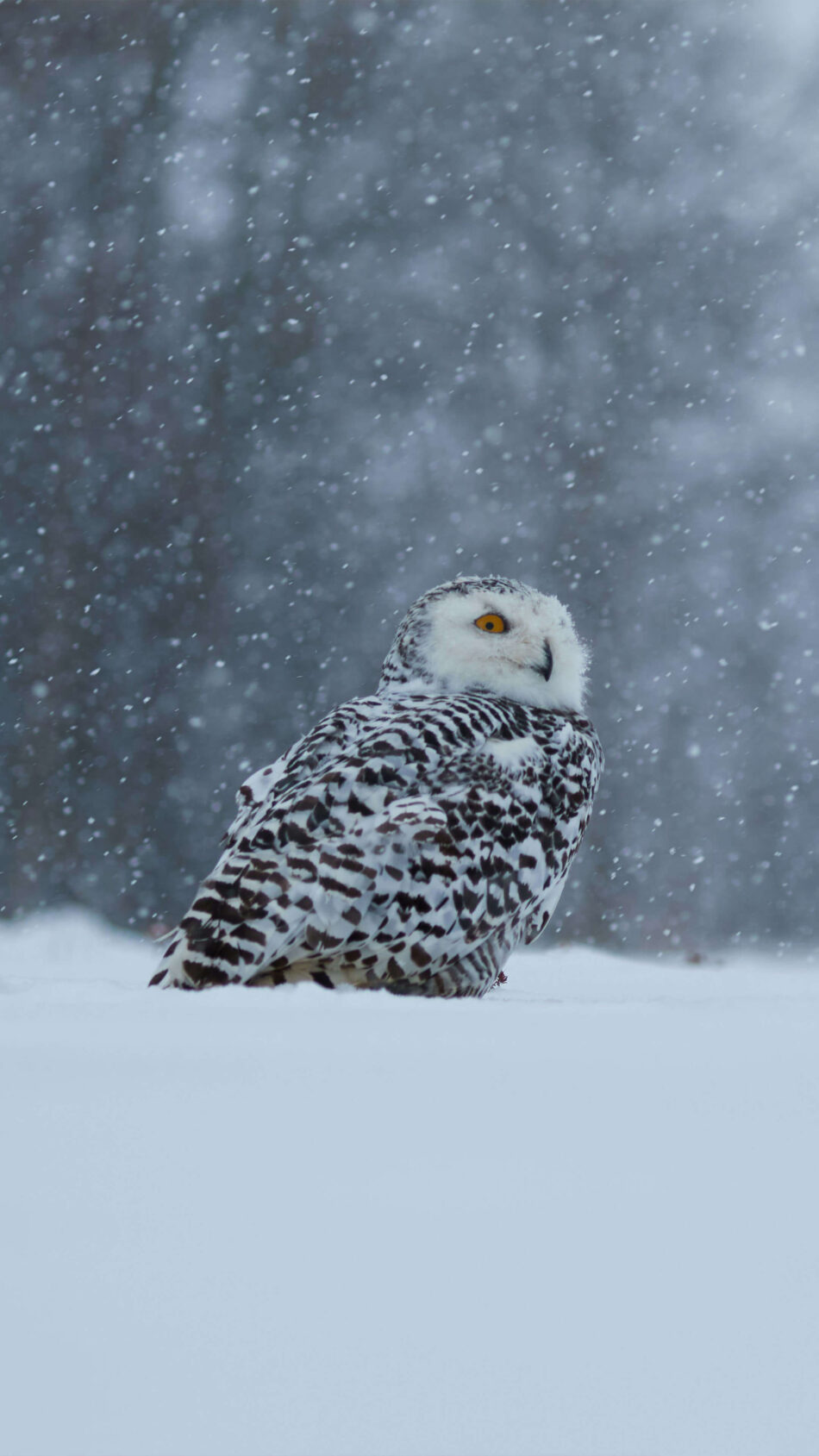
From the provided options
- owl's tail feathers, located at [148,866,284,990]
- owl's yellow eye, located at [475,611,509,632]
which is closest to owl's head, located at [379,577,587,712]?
owl's yellow eye, located at [475,611,509,632]

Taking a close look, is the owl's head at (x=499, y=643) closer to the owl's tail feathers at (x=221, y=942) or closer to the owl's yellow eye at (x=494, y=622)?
the owl's yellow eye at (x=494, y=622)

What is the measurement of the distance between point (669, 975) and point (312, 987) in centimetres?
57

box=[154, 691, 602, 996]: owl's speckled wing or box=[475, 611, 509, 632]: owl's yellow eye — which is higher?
box=[475, 611, 509, 632]: owl's yellow eye

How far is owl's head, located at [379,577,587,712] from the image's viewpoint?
1.03 metres

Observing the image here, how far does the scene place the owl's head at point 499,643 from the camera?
1029mm

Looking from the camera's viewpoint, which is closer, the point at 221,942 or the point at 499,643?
the point at 221,942

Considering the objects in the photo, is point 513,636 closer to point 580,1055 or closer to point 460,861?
point 460,861

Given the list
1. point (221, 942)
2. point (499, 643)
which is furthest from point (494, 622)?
point (221, 942)

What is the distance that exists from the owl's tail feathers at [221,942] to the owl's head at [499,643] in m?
0.35

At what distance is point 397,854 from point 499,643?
0.98 feet

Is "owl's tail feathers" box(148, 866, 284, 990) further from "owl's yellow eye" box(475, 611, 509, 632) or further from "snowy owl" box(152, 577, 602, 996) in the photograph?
"owl's yellow eye" box(475, 611, 509, 632)

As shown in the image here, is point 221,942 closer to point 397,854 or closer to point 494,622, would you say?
point 397,854

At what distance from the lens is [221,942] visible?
75 centimetres

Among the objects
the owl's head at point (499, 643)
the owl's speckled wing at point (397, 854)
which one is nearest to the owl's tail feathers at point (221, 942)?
the owl's speckled wing at point (397, 854)
